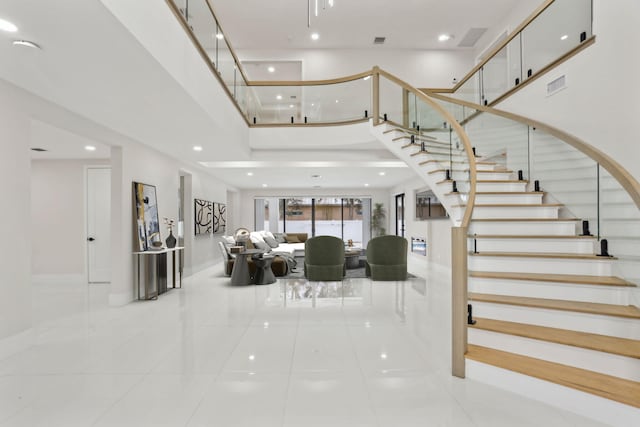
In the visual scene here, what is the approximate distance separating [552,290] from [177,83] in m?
4.00

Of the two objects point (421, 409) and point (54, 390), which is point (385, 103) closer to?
point (421, 409)

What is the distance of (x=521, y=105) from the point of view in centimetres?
580

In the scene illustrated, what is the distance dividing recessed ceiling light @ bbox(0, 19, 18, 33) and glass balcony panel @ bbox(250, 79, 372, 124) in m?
5.02

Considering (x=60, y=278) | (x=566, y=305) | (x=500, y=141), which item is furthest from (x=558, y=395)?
(x=60, y=278)

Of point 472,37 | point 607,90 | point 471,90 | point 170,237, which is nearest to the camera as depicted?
point 607,90

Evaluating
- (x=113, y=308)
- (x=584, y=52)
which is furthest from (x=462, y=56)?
(x=113, y=308)

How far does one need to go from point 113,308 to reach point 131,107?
122 inches

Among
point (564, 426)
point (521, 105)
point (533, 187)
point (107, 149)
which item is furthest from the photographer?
point (107, 149)

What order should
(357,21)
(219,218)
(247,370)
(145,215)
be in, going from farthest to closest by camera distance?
(219,218) < (357,21) < (145,215) < (247,370)

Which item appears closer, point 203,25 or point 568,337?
point 568,337

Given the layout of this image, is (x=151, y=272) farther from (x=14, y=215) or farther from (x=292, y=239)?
(x=292, y=239)

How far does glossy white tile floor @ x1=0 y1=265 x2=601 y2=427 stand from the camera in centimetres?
232

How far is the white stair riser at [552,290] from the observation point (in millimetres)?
2936

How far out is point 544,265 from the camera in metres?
3.47
